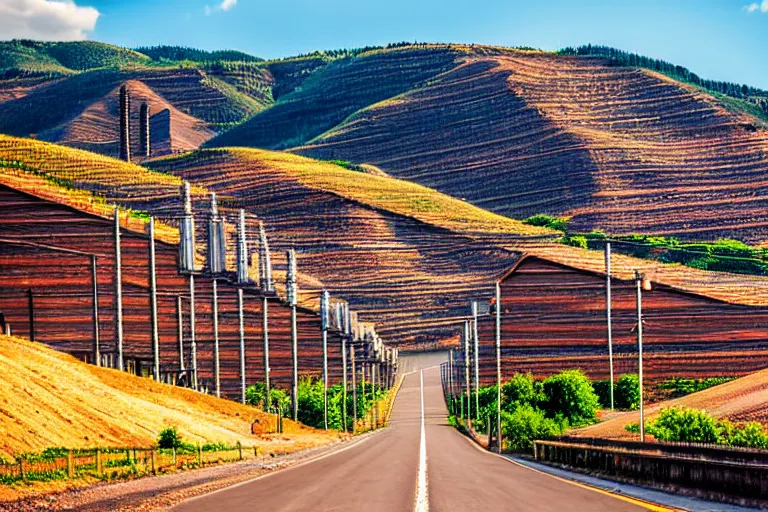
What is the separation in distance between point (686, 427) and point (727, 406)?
74.8 ft

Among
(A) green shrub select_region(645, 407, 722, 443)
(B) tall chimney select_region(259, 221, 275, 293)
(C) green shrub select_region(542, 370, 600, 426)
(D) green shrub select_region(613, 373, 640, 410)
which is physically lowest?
(D) green shrub select_region(613, 373, 640, 410)

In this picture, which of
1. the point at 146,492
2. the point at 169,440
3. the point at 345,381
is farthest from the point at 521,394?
the point at 146,492

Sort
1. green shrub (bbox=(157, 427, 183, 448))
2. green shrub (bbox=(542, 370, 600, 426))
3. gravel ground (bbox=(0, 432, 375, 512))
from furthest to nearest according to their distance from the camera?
1. green shrub (bbox=(542, 370, 600, 426))
2. green shrub (bbox=(157, 427, 183, 448))
3. gravel ground (bbox=(0, 432, 375, 512))

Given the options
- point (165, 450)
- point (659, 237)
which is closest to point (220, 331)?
point (165, 450)

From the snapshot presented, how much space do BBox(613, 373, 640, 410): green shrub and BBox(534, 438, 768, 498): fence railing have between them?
65.8 meters

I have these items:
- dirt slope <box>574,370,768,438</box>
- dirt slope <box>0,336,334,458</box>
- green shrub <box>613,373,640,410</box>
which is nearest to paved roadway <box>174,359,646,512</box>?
dirt slope <box>0,336,334,458</box>

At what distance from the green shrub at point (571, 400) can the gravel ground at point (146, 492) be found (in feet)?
150

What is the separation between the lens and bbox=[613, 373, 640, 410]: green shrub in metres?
98.9

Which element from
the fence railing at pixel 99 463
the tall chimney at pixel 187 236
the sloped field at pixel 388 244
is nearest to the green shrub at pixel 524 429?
the tall chimney at pixel 187 236

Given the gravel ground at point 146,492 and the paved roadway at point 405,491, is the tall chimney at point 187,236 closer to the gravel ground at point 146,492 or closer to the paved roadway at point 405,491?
the paved roadway at point 405,491

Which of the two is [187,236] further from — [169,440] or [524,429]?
[169,440]

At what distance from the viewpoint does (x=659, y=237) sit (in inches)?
7825

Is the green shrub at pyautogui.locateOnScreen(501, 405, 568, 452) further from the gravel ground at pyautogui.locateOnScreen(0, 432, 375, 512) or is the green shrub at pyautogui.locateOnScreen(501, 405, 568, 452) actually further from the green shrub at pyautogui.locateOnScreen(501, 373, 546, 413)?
the gravel ground at pyautogui.locateOnScreen(0, 432, 375, 512)

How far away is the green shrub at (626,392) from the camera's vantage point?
9888 cm
